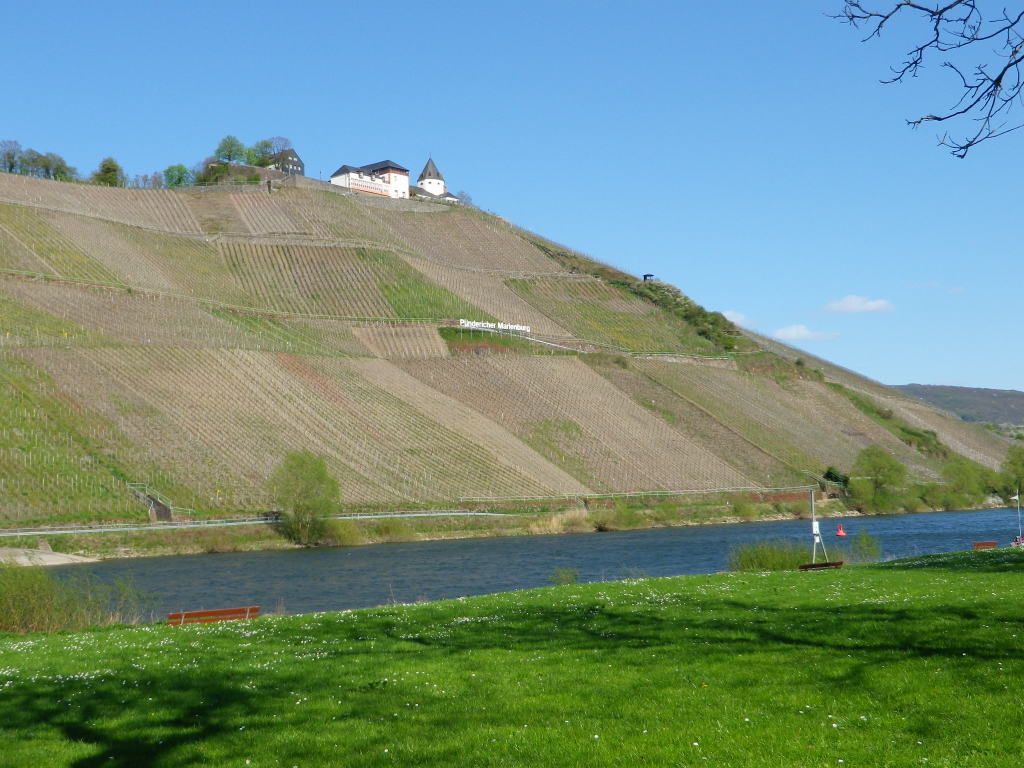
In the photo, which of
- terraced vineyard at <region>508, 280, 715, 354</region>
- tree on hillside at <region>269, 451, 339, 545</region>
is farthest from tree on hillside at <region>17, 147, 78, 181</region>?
tree on hillside at <region>269, 451, 339, 545</region>

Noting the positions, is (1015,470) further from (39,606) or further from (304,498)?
(39,606)

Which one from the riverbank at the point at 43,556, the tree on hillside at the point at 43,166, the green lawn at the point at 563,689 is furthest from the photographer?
the tree on hillside at the point at 43,166

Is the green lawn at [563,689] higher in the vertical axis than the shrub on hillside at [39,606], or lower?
higher

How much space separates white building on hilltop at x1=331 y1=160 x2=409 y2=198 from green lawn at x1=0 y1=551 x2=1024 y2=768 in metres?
157

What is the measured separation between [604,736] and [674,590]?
454 inches

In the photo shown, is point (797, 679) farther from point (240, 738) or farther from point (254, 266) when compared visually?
point (254, 266)

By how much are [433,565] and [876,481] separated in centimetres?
5707

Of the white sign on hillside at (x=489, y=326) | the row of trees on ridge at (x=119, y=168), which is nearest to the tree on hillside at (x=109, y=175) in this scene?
the row of trees on ridge at (x=119, y=168)

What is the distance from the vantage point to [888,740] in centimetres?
877

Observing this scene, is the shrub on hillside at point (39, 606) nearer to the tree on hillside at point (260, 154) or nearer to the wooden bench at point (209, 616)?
the wooden bench at point (209, 616)

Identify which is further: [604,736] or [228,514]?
[228,514]

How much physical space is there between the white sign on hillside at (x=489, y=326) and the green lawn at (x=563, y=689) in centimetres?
9167

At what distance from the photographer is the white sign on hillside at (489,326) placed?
10869 centimetres

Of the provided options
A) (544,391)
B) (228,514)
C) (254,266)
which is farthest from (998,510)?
(254,266)
